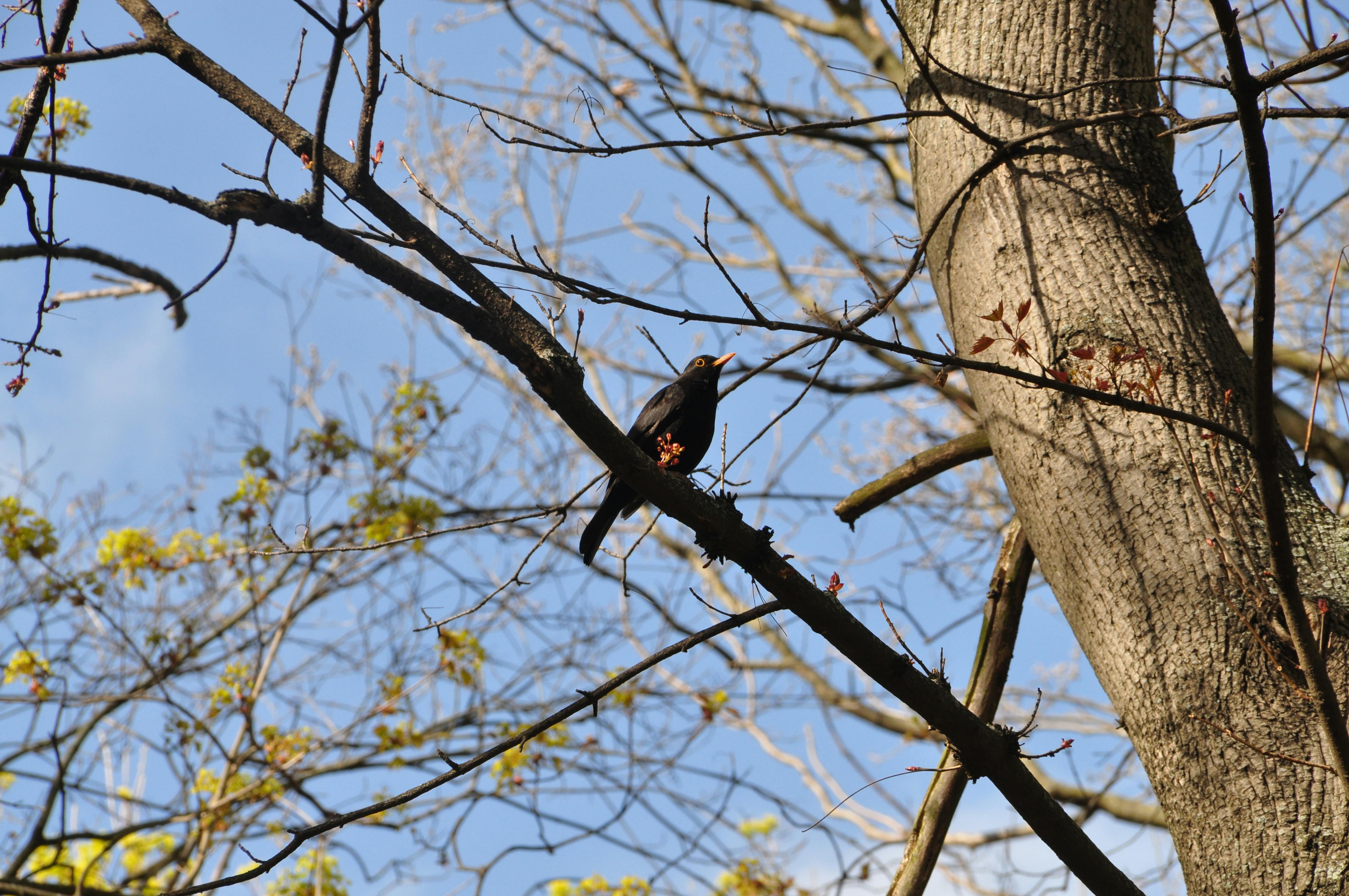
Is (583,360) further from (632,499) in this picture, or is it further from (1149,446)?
(1149,446)

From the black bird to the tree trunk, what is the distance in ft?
4.46

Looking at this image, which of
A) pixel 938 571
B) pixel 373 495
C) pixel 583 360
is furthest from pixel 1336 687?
pixel 583 360

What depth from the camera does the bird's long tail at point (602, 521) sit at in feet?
12.5

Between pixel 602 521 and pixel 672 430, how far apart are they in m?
0.50

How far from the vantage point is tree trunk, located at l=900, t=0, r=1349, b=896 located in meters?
1.98

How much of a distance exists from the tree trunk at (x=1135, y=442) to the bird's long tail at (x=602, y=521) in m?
1.54

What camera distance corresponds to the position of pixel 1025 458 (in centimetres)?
246

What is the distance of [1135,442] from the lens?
2268 mm

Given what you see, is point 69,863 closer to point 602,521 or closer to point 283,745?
point 283,745

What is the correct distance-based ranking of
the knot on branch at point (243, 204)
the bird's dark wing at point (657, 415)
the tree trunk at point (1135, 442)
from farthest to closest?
the bird's dark wing at point (657, 415) < the tree trunk at point (1135, 442) < the knot on branch at point (243, 204)

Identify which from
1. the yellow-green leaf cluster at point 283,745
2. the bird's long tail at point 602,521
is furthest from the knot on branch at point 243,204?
the yellow-green leaf cluster at point 283,745

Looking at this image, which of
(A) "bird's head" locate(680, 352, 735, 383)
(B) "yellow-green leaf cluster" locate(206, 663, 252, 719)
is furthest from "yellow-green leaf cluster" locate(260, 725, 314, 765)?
(A) "bird's head" locate(680, 352, 735, 383)

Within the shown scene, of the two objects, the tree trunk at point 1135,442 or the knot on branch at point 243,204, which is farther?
the tree trunk at point 1135,442

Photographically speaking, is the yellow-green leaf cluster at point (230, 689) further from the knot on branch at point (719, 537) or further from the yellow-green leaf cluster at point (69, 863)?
the knot on branch at point (719, 537)
